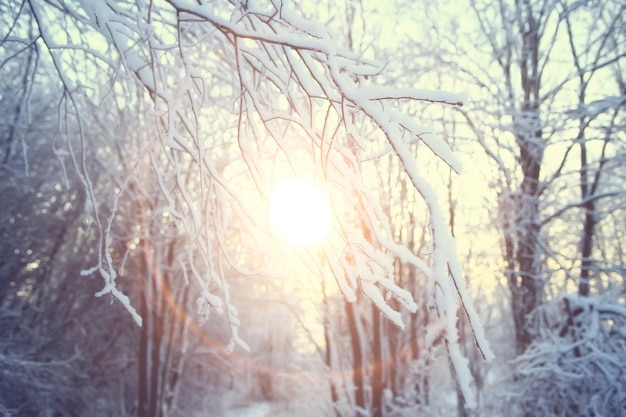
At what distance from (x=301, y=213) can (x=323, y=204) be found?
0.25 metres

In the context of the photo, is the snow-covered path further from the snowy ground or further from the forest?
the forest

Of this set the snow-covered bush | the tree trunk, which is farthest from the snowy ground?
the snow-covered bush

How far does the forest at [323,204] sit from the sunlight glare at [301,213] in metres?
0.01

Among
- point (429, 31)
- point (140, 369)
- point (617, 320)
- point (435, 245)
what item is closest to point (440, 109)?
point (429, 31)

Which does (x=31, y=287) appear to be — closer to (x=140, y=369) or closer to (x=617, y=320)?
(x=140, y=369)

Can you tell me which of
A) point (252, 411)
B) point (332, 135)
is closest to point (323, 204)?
point (332, 135)

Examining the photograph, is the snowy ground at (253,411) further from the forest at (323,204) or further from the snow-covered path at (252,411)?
the forest at (323,204)

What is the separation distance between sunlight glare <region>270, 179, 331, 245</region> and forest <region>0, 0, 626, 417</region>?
0.01 m

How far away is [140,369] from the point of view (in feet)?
30.8

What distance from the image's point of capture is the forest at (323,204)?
1503 mm

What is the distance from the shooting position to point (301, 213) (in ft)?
5.67

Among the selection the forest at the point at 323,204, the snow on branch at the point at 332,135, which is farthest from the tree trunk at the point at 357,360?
the snow on branch at the point at 332,135

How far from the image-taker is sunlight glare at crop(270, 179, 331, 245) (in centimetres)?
155

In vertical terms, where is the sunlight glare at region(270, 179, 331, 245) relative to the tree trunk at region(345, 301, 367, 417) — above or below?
above
